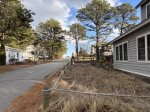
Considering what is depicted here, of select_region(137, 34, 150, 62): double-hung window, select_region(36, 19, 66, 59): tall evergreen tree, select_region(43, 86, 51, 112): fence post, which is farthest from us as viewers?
select_region(36, 19, 66, 59): tall evergreen tree

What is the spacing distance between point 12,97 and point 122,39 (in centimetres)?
1161

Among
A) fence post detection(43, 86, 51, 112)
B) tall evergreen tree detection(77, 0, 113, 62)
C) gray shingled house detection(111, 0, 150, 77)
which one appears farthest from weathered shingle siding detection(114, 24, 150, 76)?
tall evergreen tree detection(77, 0, 113, 62)

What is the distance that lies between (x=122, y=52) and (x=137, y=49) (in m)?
4.40

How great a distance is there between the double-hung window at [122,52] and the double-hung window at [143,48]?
3.20 meters

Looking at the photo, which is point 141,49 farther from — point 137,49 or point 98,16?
point 98,16

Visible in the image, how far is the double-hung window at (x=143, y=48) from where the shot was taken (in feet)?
40.1

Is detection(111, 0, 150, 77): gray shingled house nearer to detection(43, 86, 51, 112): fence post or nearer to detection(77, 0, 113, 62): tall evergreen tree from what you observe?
detection(43, 86, 51, 112): fence post

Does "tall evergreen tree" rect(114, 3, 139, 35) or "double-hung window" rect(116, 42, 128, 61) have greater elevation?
"tall evergreen tree" rect(114, 3, 139, 35)

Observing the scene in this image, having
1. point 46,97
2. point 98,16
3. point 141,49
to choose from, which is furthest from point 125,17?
point 46,97

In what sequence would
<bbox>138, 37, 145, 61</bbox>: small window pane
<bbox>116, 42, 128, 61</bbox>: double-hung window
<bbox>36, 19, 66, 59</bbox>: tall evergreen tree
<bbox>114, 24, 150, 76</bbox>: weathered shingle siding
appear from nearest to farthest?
1. <bbox>114, 24, 150, 76</bbox>: weathered shingle siding
2. <bbox>138, 37, 145, 61</bbox>: small window pane
3. <bbox>116, 42, 128, 61</bbox>: double-hung window
4. <bbox>36, 19, 66, 59</bbox>: tall evergreen tree

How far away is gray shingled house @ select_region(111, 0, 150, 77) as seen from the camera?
12305mm

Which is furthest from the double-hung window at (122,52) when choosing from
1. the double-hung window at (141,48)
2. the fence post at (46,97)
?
the fence post at (46,97)

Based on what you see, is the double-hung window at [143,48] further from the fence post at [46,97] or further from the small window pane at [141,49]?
the fence post at [46,97]

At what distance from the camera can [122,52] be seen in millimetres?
18391
